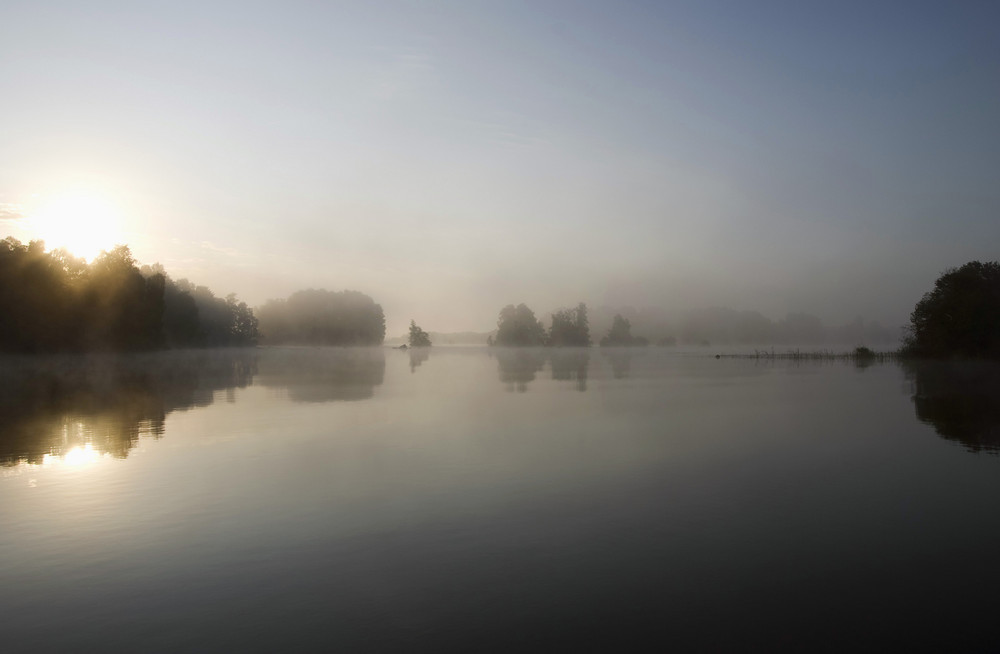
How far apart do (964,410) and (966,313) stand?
55234mm

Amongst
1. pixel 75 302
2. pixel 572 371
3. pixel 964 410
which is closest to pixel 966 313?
pixel 572 371

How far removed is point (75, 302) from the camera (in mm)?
74250

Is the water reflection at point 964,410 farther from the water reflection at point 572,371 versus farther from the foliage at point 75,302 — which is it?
the foliage at point 75,302

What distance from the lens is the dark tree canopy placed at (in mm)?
70188

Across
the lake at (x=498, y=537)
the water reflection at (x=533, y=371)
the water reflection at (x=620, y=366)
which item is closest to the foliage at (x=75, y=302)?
the water reflection at (x=533, y=371)

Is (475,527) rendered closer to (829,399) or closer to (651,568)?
(651,568)

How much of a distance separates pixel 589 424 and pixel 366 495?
11.5m

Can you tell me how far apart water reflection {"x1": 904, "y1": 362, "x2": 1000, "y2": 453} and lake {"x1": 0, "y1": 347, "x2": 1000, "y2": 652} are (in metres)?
0.27

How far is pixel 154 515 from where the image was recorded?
11.0 m

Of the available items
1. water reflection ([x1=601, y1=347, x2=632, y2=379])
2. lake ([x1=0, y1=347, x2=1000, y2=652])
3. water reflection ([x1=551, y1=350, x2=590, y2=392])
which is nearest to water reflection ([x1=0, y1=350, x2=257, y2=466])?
lake ([x1=0, y1=347, x2=1000, y2=652])

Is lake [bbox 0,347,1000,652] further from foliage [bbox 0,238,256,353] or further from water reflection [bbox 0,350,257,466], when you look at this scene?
foliage [bbox 0,238,256,353]

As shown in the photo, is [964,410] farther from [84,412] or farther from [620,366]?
[620,366]

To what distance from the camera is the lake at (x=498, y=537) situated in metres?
6.71

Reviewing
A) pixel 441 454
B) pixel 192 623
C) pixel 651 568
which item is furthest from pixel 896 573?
pixel 441 454
